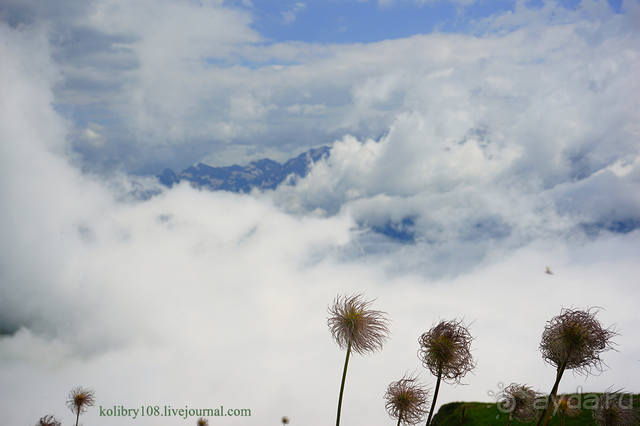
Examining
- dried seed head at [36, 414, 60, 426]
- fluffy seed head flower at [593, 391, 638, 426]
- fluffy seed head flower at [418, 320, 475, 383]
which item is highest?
fluffy seed head flower at [418, 320, 475, 383]

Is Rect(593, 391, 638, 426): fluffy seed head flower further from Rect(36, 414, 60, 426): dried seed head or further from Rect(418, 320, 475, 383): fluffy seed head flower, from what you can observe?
Rect(36, 414, 60, 426): dried seed head

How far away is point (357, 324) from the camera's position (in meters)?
20.3

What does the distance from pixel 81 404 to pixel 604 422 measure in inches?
1445

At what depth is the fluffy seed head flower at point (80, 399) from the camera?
110 ft

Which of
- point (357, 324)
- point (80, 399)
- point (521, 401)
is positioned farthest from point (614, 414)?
point (80, 399)

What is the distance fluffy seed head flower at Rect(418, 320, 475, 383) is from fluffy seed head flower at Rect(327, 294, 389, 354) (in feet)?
6.92

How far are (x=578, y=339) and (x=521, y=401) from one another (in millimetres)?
10275

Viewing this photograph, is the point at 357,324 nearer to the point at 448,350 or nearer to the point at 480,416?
the point at 448,350

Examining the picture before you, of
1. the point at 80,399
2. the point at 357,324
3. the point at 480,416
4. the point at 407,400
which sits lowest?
the point at 480,416

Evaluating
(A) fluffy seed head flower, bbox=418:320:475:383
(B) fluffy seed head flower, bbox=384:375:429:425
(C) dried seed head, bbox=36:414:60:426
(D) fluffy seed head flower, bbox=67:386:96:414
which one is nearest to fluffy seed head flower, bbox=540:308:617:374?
(A) fluffy seed head flower, bbox=418:320:475:383

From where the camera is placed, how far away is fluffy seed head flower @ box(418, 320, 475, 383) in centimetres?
1923

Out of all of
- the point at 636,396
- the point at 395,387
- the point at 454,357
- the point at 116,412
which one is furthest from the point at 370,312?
the point at 116,412

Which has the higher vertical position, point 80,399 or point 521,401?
point 521,401

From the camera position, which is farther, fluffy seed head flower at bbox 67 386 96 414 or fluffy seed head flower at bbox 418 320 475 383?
fluffy seed head flower at bbox 67 386 96 414
